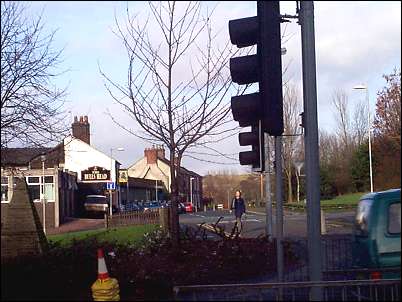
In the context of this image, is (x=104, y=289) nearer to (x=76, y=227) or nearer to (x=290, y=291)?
(x=290, y=291)

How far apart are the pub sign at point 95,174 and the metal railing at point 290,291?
67511 mm

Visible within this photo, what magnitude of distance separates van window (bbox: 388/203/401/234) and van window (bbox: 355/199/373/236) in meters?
0.51

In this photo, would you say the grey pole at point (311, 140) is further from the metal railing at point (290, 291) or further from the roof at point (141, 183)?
the roof at point (141, 183)

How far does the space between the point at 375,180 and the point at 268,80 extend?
1.52 metres

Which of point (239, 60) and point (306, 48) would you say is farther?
point (239, 60)

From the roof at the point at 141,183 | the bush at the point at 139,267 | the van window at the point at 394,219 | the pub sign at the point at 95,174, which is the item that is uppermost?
the pub sign at the point at 95,174

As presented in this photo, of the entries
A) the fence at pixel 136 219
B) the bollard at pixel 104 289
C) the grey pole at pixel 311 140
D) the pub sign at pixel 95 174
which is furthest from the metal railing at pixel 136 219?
the pub sign at pixel 95 174

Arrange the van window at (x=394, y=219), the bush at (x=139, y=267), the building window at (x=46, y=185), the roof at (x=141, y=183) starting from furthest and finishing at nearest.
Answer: the roof at (x=141, y=183), the building window at (x=46, y=185), the van window at (x=394, y=219), the bush at (x=139, y=267)

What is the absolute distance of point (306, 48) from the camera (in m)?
8.02

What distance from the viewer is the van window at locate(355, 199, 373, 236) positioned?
10.3 metres

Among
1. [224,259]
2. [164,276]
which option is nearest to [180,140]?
[224,259]

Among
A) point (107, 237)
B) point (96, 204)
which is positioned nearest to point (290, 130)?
point (107, 237)

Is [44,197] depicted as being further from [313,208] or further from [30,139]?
[313,208]

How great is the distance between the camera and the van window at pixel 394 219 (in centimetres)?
902
